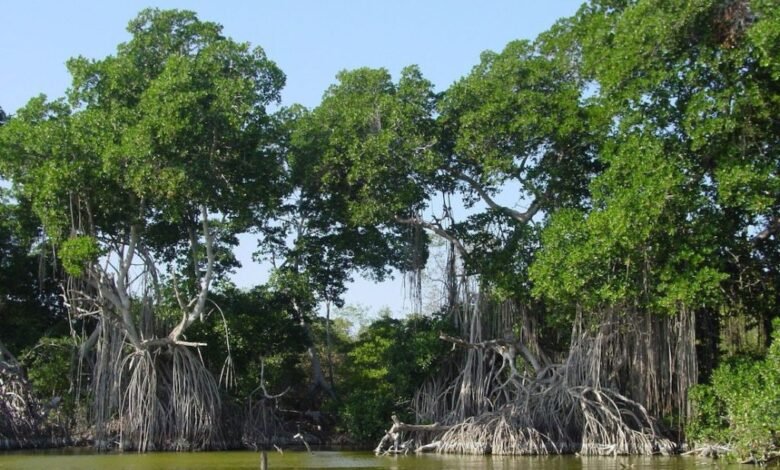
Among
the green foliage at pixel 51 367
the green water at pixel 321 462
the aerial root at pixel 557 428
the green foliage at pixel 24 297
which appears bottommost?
the green water at pixel 321 462

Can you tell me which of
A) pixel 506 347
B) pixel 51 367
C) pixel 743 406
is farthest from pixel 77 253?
pixel 743 406

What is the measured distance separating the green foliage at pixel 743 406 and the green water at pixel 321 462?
0.41 metres

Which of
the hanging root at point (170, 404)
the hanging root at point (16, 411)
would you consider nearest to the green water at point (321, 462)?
the hanging root at point (170, 404)

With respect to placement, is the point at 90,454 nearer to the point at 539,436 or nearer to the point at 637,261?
the point at 539,436

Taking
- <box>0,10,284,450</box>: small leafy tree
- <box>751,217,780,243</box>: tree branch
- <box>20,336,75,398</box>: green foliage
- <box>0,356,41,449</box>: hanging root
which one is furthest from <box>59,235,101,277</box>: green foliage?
<box>751,217,780,243</box>: tree branch

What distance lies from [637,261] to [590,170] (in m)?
2.72

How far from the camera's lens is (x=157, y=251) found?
1941 centimetres

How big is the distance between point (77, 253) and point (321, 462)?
535cm

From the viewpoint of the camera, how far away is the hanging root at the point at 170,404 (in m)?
16.7

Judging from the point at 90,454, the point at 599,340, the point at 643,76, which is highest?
the point at 643,76

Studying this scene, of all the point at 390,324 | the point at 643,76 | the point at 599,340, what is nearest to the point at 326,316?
the point at 390,324

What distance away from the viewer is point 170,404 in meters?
17.1

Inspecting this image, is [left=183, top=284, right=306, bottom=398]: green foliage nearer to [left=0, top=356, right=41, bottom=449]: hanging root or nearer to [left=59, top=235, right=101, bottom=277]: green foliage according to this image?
[left=59, top=235, right=101, bottom=277]: green foliage

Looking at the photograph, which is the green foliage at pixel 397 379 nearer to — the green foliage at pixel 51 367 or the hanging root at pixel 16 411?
the green foliage at pixel 51 367
